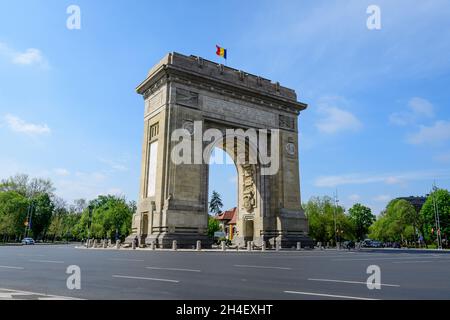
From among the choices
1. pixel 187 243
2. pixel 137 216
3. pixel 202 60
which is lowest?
pixel 187 243

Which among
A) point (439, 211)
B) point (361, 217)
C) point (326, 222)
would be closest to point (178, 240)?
point (326, 222)

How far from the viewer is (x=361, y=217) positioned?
103500 millimetres

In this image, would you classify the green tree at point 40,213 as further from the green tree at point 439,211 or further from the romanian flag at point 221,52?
the green tree at point 439,211

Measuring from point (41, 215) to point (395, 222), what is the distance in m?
77.9

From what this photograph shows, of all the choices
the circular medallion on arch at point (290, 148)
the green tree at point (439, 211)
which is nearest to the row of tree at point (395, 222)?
the green tree at point (439, 211)

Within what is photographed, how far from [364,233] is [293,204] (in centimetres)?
7289

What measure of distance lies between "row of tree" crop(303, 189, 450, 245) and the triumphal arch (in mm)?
33394

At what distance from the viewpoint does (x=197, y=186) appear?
35.4 m

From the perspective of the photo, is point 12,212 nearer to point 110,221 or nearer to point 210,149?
point 110,221

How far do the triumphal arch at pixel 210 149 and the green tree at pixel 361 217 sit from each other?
68.3 m

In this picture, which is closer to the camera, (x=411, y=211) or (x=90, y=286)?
(x=90, y=286)
